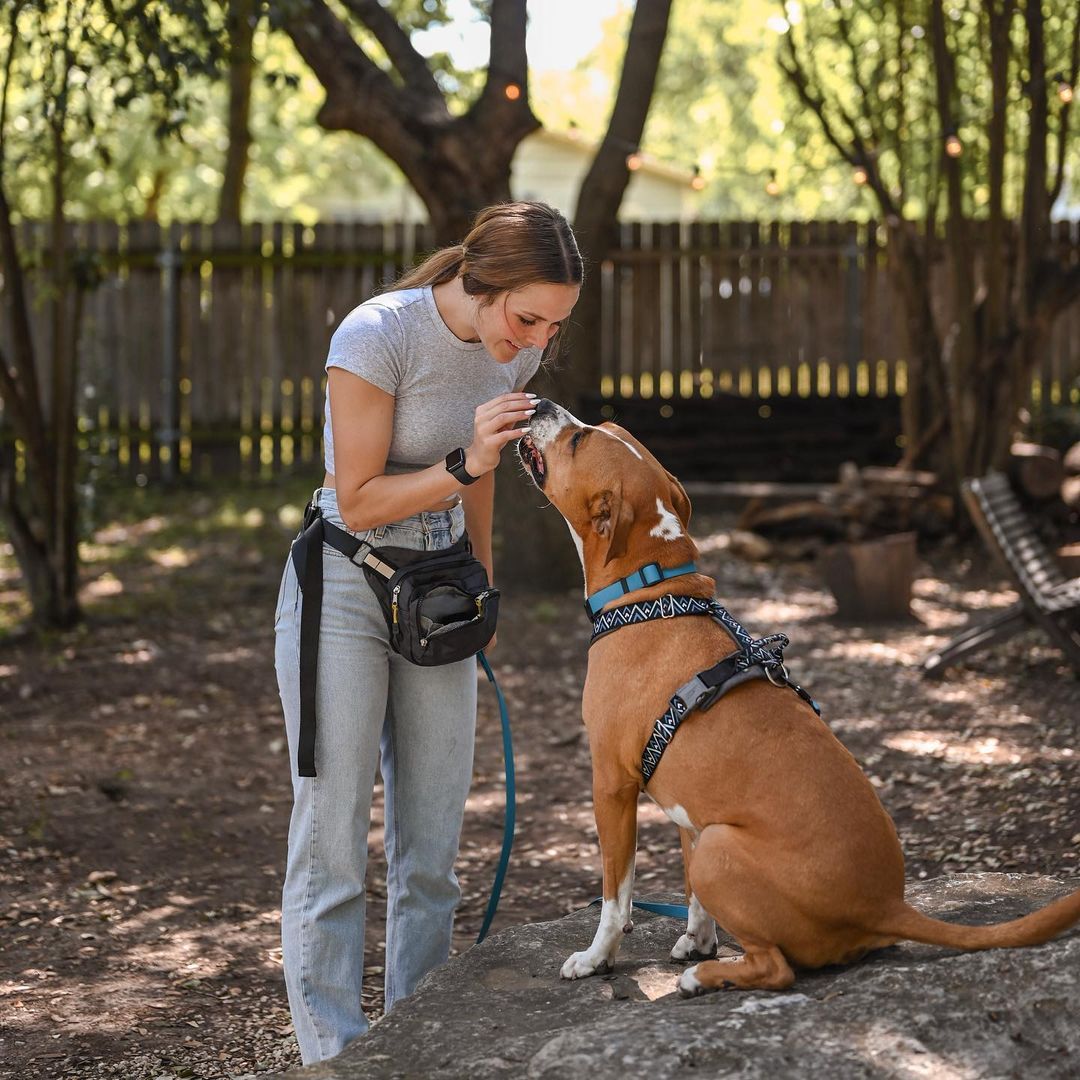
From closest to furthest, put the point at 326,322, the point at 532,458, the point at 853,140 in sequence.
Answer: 1. the point at 532,458
2. the point at 853,140
3. the point at 326,322

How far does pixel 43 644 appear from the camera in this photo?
8742 mm

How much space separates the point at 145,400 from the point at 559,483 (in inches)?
471

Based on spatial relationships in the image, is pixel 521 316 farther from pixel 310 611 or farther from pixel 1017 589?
pixel 1017 589

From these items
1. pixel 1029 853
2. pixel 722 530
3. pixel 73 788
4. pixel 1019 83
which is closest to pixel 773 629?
pixel 722 530

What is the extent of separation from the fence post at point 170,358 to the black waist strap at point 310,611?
11591 mm

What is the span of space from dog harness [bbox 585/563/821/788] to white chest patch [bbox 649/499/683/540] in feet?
0.30

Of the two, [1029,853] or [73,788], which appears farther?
[73,788]

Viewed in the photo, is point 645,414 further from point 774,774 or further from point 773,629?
point 774,774

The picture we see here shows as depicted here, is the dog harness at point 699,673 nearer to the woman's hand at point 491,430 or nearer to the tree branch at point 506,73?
the woman's hand at point 491,430

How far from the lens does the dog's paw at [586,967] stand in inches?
137

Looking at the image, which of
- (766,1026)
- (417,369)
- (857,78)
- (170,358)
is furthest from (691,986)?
(170,358)

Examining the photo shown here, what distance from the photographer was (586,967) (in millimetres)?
3477

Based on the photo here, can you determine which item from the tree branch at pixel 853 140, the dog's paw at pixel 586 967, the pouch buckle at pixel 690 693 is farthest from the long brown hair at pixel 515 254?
the tree branch at pixel 853 140

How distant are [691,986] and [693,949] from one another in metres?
0.38
